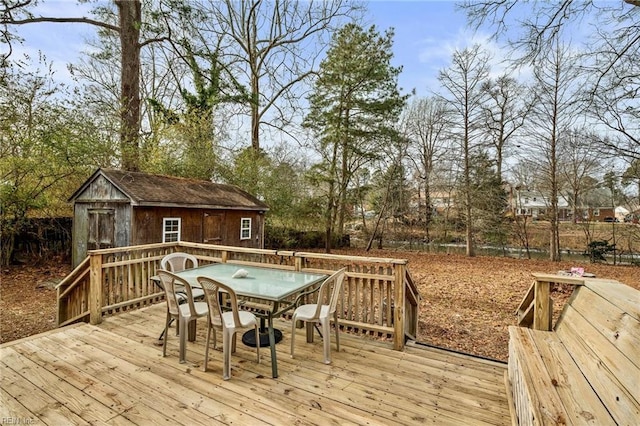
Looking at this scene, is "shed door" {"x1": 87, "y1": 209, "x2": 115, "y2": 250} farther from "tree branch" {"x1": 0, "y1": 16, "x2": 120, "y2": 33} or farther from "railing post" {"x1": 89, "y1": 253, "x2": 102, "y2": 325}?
"railing post" {"x1": 89, "y1": 253, "x2": 102, "y2": 325}

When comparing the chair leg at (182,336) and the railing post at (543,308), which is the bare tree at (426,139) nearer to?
the railing post at (543,308)

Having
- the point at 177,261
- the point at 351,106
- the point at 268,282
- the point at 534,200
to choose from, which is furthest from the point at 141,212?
the point at 534,200

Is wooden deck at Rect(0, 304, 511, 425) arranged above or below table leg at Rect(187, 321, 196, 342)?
below

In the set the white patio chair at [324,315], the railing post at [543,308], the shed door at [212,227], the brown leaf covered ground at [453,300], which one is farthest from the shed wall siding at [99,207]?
the railing post at [543,308]

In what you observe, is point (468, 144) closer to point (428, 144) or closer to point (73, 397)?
point (428, 144)

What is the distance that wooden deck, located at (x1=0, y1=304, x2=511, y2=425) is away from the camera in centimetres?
221

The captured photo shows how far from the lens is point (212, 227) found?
31.9ft

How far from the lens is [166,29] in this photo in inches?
345

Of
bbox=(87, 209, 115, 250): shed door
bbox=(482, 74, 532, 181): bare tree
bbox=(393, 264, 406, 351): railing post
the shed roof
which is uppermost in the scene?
bbox=(482, 74, 532, 181): bare tree

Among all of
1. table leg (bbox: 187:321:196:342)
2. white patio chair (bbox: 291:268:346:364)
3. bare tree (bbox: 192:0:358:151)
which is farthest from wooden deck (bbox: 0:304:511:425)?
bare tree (bbox: 192:0:358:151)

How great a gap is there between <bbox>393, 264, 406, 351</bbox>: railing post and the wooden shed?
6.80 metres

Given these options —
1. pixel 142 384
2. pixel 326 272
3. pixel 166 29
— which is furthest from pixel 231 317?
pixel 166 29

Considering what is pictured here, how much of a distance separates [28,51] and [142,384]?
8293 mm

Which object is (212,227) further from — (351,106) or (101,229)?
(351,106)
